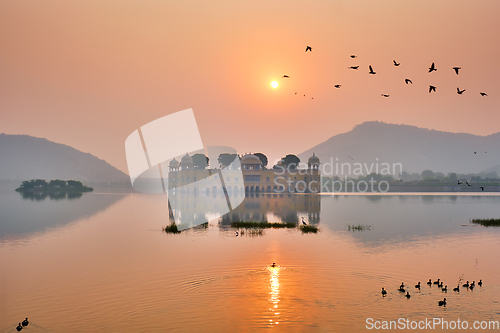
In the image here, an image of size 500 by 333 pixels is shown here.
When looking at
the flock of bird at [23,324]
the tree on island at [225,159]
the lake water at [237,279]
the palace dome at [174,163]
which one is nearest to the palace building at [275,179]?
the palace dome at [174,163]

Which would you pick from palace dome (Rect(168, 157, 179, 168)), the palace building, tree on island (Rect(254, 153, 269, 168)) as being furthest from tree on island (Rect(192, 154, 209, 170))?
the palace building

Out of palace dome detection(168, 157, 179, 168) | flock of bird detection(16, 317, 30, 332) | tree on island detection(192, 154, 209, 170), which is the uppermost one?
tree on island detection(192, 154, 209, 170)

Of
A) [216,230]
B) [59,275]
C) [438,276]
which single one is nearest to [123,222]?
[216,230]

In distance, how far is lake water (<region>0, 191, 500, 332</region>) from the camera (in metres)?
15.5

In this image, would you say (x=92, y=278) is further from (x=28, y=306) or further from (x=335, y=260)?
(x=335, y=260)

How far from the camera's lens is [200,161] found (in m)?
142

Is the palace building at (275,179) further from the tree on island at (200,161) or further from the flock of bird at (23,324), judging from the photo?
the flock of bird at (23,324)

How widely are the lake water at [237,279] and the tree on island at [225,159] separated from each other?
103 meters

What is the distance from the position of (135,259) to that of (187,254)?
9.45 ft

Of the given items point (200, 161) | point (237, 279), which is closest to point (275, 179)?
point (200, 161)

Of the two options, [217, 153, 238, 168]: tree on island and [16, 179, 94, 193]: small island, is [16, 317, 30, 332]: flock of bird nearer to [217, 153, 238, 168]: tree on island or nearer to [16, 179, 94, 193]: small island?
[217, 153, 238, 168]: tree on island

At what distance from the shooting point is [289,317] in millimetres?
15422

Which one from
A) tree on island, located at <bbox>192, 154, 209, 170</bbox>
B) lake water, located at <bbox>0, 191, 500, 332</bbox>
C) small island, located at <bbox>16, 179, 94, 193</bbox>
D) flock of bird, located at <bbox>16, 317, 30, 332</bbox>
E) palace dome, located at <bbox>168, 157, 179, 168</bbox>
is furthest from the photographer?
tree on island, located at <bbox>192, 154, 209, 170</bbox>

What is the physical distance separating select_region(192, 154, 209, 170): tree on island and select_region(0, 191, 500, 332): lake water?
4106 inches
